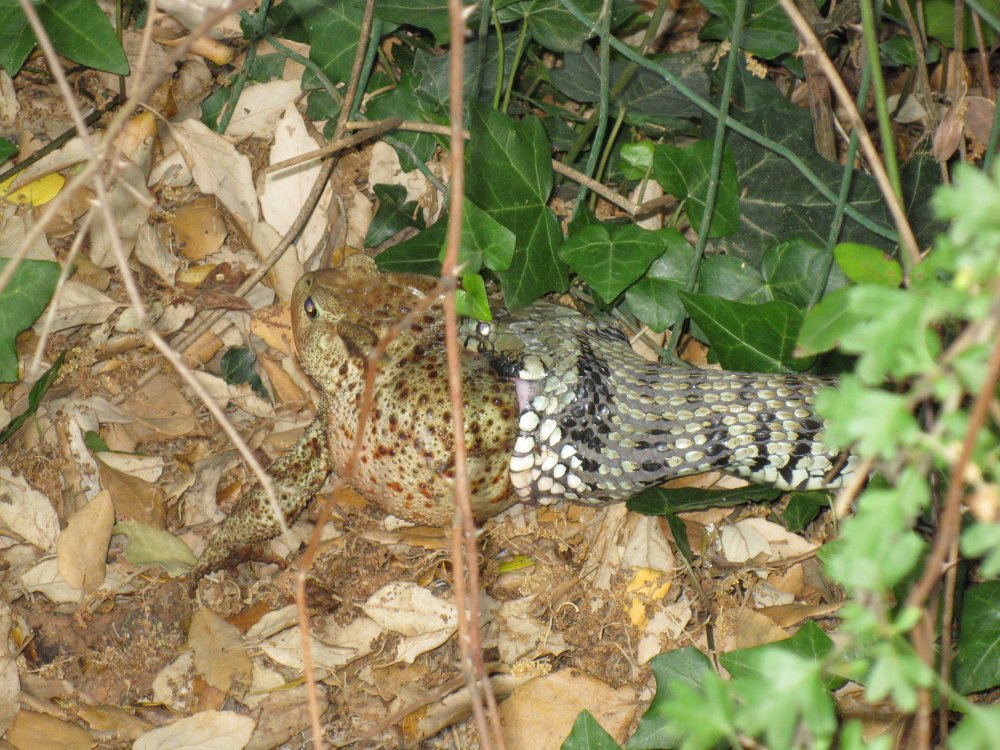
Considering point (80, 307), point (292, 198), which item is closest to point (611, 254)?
point (292, 198)

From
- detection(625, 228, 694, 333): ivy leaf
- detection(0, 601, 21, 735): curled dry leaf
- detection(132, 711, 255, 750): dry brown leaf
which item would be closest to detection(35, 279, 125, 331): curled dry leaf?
detection(0, 601, 21, 735): curled dry leaf

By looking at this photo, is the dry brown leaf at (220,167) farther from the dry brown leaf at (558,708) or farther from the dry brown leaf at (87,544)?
the dry brown leaf at (558,708)

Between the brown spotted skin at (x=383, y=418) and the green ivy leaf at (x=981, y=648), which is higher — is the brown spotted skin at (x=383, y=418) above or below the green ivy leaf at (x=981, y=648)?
above

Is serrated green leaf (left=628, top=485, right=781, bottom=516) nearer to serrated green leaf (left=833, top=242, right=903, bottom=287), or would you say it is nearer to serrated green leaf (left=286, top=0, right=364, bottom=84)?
serrated green leaf (left=833, top=242, right=903, bottom=287)

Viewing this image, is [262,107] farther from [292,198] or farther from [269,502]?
[269,502]

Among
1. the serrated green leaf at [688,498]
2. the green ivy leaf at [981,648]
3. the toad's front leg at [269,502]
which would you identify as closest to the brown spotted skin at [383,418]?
the toad's front leg at [269,502]

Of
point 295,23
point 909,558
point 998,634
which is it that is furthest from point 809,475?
point 295,23
